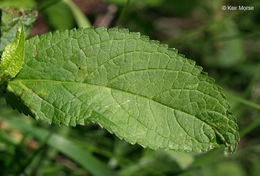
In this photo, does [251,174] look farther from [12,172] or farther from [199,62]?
[12,172]

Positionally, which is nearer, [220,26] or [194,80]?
[194,80]

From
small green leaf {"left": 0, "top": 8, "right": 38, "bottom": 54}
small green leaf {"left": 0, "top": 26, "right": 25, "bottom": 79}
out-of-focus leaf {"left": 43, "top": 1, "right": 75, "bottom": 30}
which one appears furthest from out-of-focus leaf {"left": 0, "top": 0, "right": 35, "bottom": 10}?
small green leaf {"left": 0, "top": 26, "right": 25, "bottom": 79}

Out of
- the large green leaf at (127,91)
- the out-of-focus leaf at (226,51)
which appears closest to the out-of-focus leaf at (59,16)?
the large green leaf at (127,91)

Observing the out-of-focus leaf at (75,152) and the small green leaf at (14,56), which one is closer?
the small green leaf at (14,56)

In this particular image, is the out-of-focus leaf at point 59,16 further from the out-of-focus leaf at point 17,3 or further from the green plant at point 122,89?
the green plant at point 122,89

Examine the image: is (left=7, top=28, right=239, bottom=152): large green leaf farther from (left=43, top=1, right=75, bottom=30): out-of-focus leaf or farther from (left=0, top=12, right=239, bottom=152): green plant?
(left=43, top=1, right=75, bottom=30): out-of-focus leaf

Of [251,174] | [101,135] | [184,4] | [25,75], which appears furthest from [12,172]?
[184,4]

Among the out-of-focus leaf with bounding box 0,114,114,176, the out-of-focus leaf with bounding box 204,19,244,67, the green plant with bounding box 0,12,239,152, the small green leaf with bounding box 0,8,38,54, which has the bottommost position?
the out-of-focus leaf with bounding box 0,114,114,176

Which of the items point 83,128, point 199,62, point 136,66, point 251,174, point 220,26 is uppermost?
point 136,66
